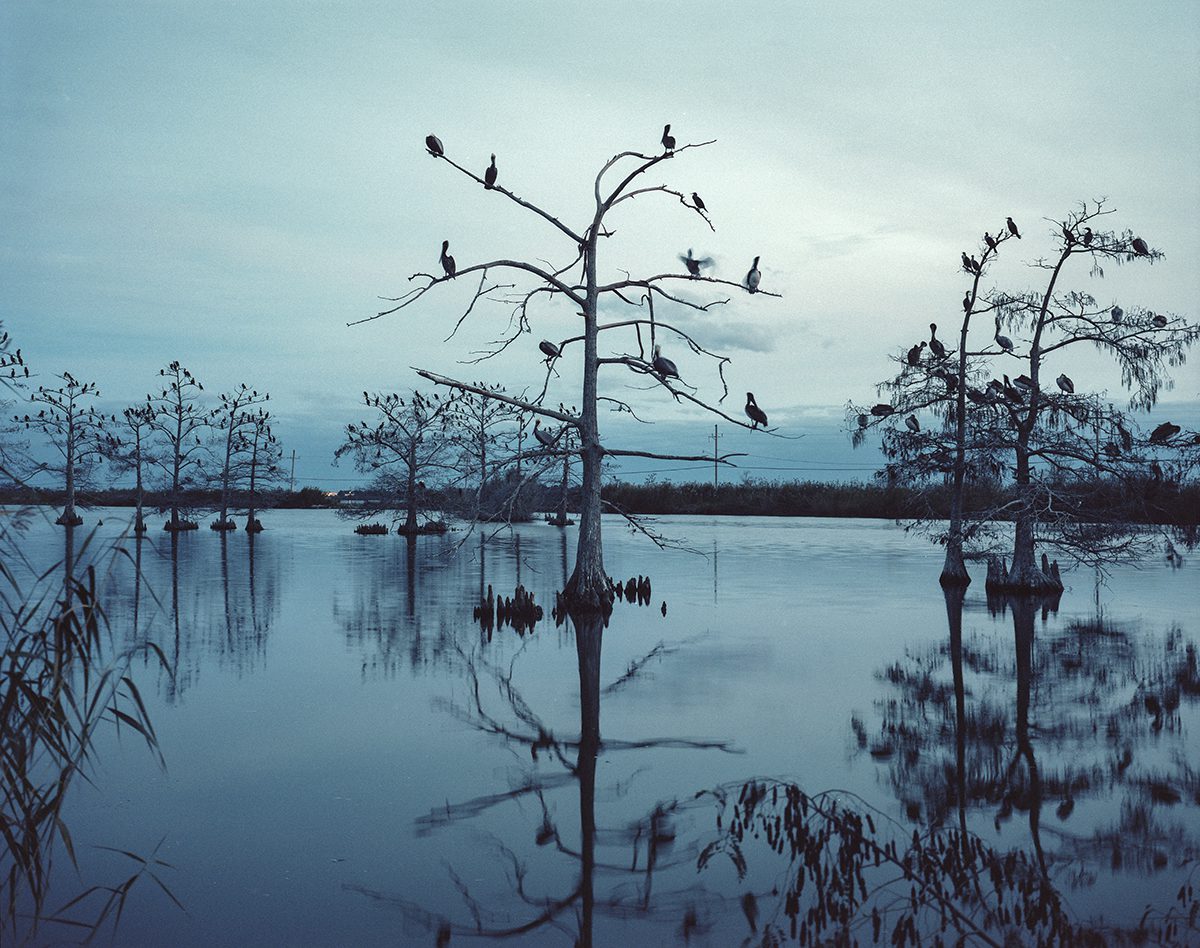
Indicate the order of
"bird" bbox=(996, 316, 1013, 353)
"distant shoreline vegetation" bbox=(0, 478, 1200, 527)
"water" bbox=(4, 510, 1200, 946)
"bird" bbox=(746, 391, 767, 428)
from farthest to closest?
1. "distant shoreline vegetation" bbox=(0, 478, 1200, 527)
2. "bird" bbox=(996, 316, 1013, 353)
3. "bird" bbox=(746, 391, 767, 428)
4. "water" bbox=(4, 510, 1200, 946)

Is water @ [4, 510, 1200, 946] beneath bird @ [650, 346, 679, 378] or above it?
beneath

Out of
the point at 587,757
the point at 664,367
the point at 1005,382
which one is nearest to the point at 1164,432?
the point at 1005,382

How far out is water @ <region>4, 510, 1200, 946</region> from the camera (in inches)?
218

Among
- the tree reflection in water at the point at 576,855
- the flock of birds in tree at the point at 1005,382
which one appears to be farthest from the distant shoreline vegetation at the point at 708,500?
the tree reflection in water at the point at 576,855

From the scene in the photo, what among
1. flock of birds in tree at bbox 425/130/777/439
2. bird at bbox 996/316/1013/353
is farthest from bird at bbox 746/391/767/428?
bird at bbox 996/316/1013/353

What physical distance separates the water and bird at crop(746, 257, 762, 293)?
5580mm

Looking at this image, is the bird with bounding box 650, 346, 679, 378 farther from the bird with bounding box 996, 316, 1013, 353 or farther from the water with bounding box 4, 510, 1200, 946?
the bird with bounding box 996, 316, 1013, 353

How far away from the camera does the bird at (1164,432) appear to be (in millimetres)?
17547

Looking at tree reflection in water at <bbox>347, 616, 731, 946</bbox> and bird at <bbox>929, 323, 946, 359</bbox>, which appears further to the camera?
bird at <bbox>929, 323, 946, 359</bbox>

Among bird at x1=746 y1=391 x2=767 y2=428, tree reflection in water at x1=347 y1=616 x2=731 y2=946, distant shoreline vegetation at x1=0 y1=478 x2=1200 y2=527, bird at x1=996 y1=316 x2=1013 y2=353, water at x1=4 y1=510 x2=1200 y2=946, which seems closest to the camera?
tree reflection in water at x1=347 y1=616 x2=731 y2=946

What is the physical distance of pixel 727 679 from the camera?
484 inches

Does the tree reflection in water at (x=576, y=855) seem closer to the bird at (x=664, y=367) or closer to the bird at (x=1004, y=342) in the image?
the bird at (x=664, y=367)

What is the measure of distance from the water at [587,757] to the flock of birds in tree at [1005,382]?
11.0 feet

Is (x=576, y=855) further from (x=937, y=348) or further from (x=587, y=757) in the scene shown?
(x=937, y=348)
